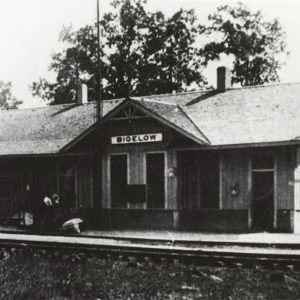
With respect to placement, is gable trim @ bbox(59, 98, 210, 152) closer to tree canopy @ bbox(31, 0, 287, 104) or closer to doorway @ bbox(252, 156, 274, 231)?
doorway @ bbox(252, 156, 274, 231)

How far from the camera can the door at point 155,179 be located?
20281 millimetres

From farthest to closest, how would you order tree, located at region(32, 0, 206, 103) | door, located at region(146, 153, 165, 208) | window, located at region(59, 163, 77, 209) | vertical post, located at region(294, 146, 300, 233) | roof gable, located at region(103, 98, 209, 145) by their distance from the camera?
tree, located at region(32, 0, 206, 103) < window, located at region(59, 163, 77, 209) < door, located at region(146, 153, 165, 208) < roof gable, located at region(103, 98, 209, 145) < vertical post, located at region(294, 146, 300, 233)

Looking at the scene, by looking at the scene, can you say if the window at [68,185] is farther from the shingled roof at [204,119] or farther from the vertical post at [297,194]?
the vertical post at [297,194]

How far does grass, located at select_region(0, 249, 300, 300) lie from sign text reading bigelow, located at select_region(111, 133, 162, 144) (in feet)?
29.6

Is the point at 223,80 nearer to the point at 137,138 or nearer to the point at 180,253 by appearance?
the point at 137,138

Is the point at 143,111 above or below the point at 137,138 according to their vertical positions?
above

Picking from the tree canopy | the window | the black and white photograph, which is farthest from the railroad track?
the tree canopy

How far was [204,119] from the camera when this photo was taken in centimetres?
2155

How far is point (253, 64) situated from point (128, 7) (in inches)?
414

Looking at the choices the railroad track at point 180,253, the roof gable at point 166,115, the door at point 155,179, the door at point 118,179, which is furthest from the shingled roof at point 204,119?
the railroad track at point 180,253

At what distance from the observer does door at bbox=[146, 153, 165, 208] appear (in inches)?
798

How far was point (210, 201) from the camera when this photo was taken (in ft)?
65.2

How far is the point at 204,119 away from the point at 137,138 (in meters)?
2.72

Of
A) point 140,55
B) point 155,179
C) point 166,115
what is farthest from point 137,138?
point 140,55
